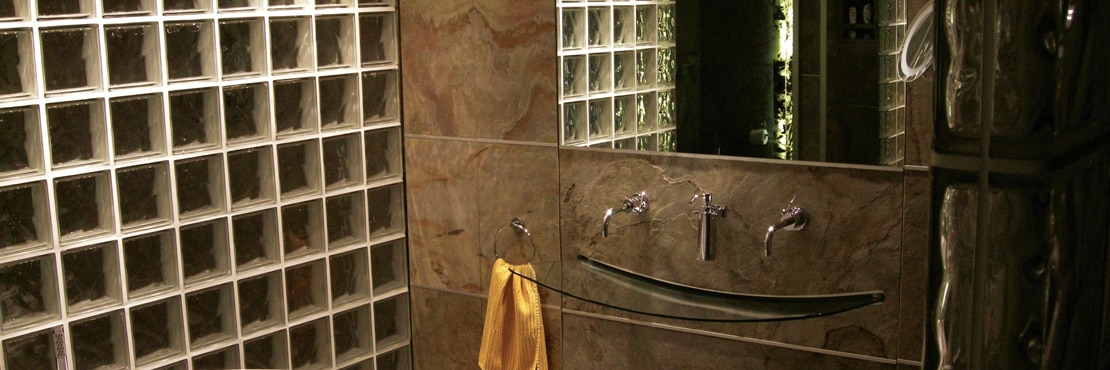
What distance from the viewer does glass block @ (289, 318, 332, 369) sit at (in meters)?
2.68

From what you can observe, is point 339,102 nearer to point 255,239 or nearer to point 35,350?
point 255,239

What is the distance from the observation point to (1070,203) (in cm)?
16

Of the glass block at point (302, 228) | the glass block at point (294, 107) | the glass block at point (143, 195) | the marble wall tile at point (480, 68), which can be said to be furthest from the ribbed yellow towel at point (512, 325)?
the glass block at point (143, 195)

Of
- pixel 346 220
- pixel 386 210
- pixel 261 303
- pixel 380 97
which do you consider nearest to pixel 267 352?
pixel 261 303

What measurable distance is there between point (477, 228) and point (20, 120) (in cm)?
113

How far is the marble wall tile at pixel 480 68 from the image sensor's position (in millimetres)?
2551

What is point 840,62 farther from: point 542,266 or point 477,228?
point 477,228

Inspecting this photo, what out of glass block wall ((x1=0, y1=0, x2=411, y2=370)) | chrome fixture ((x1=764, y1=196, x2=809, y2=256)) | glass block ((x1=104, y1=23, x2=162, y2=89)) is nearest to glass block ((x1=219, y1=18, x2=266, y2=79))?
glass block wall ((x1=0, y1=0, x2=411, y2=370))

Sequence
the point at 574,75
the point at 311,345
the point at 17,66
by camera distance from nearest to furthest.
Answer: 1. the point at 17,66
2. the point at 574,75
3. the point at 311,345

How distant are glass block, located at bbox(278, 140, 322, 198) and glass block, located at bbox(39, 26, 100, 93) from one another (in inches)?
19.7

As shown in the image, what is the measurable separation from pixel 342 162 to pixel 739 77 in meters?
1.07

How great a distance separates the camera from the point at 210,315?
250 cm

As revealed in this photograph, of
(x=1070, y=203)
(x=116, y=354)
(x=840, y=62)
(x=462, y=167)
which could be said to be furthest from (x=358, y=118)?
(x=1070, y=203)

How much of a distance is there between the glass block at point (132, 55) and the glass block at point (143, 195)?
194 millimetres
